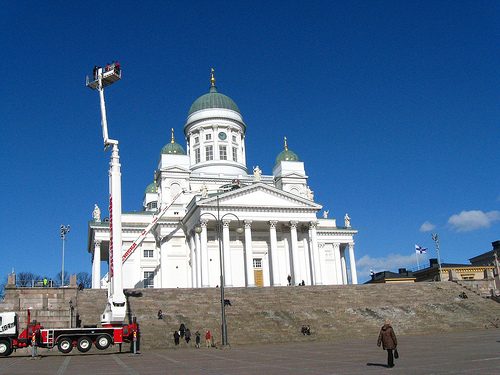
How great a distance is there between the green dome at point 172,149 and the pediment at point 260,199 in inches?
672

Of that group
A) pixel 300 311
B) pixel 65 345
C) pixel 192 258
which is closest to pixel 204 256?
pixel 192 258

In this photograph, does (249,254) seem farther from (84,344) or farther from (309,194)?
(84,344)

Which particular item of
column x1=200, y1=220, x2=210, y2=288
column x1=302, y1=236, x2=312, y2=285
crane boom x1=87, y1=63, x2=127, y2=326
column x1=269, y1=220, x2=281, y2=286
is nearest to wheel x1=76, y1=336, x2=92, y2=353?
crane boom x1=87, y1=63, x2=127, y2=326

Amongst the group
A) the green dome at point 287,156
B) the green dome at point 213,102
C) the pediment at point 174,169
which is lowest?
the pediment at point 174,169

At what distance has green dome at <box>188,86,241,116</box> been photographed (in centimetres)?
8300

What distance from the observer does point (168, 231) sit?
220 ft

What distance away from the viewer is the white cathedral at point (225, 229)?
203ft

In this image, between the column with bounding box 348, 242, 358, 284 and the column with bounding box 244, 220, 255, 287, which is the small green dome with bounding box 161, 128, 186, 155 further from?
the column with bounding box 348, 242, 358, 284

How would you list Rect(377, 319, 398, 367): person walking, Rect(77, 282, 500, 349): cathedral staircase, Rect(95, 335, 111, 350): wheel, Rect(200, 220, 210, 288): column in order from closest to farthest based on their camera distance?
Rect(377, 319, 398, 367): person walking < Rect(95, 335, 111, 350): wheel < Rect(77, 282, 500, 349): cathedral staircase < Rect(200, 220, 210, 288): column

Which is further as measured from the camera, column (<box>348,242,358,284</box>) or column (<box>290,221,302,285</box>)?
column (<box>348,242,358,284</box>)

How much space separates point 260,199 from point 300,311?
20360 millimetres

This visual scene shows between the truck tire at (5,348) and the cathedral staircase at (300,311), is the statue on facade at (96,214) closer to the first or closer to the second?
the cathedral staircase at (300,311)

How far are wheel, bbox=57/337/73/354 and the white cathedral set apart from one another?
79.2 feet

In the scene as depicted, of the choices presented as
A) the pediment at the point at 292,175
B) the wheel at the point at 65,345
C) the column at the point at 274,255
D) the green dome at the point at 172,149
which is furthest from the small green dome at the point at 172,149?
the wheel at the point at 65,345
